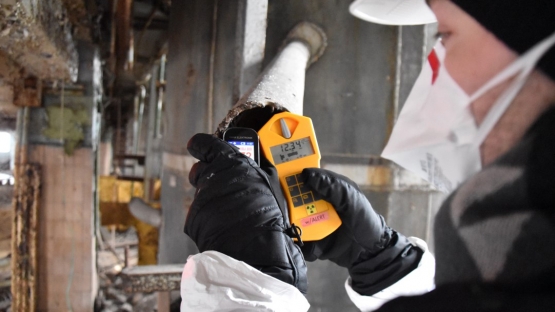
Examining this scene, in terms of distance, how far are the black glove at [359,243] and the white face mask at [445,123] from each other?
0.33 meters

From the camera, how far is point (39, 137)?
2.58 m

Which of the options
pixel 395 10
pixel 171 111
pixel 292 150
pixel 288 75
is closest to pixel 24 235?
pixel 171 111

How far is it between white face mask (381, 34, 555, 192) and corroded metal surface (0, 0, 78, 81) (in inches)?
47.3

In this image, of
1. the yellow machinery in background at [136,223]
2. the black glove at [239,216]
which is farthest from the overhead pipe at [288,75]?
the yellow machinery in background at [136,223]

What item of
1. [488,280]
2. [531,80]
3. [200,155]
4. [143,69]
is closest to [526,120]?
[531,80]

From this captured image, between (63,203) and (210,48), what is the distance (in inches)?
64.2

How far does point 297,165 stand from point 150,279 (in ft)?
3.72

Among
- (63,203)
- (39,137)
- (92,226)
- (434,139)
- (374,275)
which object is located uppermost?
(434,139)

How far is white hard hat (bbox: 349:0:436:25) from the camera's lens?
2.50 feet

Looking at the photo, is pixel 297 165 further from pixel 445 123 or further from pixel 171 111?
pixel 171 111

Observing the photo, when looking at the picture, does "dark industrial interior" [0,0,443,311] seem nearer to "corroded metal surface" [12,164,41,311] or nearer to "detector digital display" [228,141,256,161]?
"corroded metal surface" [12,164,41,311]

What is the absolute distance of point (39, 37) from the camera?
1553 mm

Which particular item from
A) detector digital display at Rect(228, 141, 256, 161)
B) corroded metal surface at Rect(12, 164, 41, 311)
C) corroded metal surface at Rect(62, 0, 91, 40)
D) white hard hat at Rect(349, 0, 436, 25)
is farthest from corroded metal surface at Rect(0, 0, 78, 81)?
white hard hat at Rect(349, 0, 436, 25)

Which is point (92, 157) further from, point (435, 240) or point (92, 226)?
point (435, 240)
